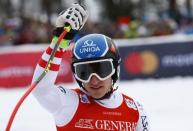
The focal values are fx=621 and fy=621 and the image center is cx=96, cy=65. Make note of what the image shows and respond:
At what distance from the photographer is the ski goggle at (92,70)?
3889 millimetres

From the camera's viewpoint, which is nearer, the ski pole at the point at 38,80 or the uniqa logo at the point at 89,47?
the ski pole at the point at 38,80

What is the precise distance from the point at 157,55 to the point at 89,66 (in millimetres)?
10561

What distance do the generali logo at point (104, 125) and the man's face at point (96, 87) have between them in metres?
0.17

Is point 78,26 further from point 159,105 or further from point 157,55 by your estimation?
point 157,55

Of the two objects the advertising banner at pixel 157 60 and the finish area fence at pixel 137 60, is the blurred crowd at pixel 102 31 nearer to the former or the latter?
the finish area fence at pixel 137 60

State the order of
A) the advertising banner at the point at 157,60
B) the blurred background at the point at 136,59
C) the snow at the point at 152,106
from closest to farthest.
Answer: the snow at the point at 152,106 → the blurred background at the point at 136,59 → the advertising banner at the point at 157,60

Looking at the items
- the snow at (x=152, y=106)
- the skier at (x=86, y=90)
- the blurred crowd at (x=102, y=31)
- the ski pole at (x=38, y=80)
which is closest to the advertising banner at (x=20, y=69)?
the snow at (x=152, y=106)

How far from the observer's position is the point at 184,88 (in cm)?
1172

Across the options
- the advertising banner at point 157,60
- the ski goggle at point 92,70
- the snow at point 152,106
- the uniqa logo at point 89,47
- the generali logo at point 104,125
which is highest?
the uniqa logo at point 89,47

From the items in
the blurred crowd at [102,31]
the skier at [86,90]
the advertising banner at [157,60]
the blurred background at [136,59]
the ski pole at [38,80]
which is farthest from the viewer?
the blurred crowd at [102,31]

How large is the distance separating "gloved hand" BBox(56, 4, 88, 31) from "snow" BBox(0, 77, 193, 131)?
4122 mm

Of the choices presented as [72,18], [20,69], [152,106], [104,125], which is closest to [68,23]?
[72,18]

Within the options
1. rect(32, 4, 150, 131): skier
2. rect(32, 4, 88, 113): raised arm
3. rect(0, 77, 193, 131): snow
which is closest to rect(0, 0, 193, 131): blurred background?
rect(0, 77, 193, 131): snow

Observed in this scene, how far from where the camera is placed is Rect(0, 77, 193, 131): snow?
828 cm
